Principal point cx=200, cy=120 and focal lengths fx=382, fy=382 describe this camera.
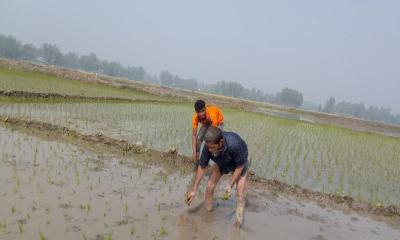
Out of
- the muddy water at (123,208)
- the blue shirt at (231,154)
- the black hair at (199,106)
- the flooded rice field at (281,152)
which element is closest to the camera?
the muddy water at (123,208)

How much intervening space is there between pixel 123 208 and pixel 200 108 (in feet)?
5.39

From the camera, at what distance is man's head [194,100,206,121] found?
17.0ft

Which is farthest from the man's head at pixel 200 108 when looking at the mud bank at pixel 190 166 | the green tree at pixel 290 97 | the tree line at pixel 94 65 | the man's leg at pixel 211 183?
the green tree at pixel 290 97

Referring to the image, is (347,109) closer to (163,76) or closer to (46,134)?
(163,76)

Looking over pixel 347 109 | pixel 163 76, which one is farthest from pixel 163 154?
pixel 347 109

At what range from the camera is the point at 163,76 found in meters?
155

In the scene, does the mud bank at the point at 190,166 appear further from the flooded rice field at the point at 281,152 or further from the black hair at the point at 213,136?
the black hair at the point at 213,136

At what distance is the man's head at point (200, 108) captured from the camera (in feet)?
17.0

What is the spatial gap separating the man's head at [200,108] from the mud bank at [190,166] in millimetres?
2069

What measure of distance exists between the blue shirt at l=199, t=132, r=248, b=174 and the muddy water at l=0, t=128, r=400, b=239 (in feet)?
2.52

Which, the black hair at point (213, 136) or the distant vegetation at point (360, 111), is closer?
the black hair at point (213, 136)

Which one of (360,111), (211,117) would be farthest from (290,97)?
(211,117)

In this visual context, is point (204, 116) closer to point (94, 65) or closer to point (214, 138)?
point (214, 138)

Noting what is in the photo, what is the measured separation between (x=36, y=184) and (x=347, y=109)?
546 ft
